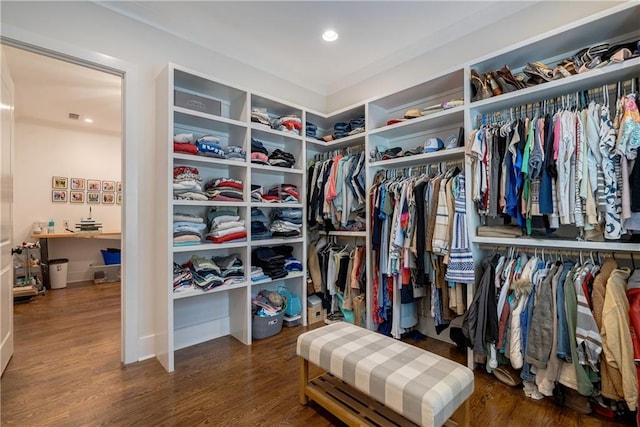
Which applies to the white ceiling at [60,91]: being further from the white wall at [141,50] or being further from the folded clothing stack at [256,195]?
the folded clothing stack at [256,195]

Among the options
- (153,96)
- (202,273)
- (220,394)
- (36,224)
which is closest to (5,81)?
(153,96)

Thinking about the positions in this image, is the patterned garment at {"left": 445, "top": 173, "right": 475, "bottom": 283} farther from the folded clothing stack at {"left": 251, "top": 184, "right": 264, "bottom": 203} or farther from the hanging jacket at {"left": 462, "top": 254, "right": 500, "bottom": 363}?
the folded clothing stack at {"left": 251, "top": 184, "right": 264, "bottom": 203}

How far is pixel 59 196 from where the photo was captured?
506 cm

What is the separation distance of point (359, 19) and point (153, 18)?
5.66 feet

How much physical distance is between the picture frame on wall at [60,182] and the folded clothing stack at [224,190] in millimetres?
4272

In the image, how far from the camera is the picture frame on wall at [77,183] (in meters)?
5.19

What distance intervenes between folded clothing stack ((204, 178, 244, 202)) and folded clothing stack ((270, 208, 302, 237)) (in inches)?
18.7

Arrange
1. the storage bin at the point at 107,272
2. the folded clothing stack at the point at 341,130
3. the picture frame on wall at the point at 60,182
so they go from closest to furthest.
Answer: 1. the folded clothing stack at the point at 341,130
2. the picture frame on wall at the point at 60,182
3. the storage bin at the point at 107,272

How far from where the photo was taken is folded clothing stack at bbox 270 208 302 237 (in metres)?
2.90

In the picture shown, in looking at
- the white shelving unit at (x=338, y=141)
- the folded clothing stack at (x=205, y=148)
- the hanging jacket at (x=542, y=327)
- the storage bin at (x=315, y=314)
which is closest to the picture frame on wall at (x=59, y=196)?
the folded clothing stack at (x=205, y=148)

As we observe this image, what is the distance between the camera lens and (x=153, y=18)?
2.38 m

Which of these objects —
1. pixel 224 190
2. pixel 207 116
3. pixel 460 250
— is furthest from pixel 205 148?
pixel 460 250

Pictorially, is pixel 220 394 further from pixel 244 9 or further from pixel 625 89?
pixel 625 89

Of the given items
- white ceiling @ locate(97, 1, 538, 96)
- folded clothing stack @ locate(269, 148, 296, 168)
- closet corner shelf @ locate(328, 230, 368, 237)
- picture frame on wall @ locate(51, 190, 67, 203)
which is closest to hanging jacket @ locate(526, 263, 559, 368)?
closet corner shelf @ locate(328, 230, 368, 237)
